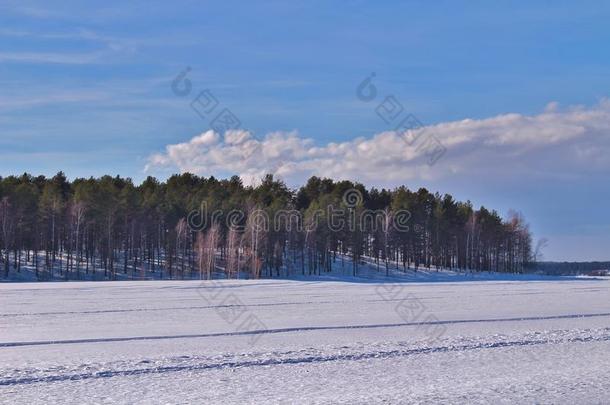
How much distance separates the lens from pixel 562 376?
14.8m

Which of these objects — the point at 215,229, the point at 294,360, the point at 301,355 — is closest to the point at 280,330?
the point at 301,355

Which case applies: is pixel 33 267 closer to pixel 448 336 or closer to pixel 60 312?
pixel 60 312

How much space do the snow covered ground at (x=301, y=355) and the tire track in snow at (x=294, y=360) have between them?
26 millimetres

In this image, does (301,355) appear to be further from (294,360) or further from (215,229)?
(215,229)

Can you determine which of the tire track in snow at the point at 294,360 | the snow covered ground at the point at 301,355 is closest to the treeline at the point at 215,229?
the snow covered ground at the point at 301,355

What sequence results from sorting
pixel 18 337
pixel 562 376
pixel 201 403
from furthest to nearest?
pixel 18 337 < pixel 562 376 < pixel 201 403

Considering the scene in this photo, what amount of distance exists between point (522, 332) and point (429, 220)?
81.5 m

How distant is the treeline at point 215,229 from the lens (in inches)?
3127

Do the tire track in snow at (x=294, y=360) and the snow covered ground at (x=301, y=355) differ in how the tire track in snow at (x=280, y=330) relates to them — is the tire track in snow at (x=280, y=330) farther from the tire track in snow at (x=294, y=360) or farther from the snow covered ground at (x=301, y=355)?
the tire track in snow at (x=294, y=360)

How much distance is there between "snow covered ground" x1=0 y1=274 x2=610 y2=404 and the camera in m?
13.0

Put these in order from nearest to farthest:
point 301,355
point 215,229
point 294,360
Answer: point 294,360
point 301,355
point 215,229

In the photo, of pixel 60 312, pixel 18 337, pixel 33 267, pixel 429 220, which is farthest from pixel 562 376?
pixel 429 220

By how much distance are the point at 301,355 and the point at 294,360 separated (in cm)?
70

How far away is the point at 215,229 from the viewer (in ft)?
253
